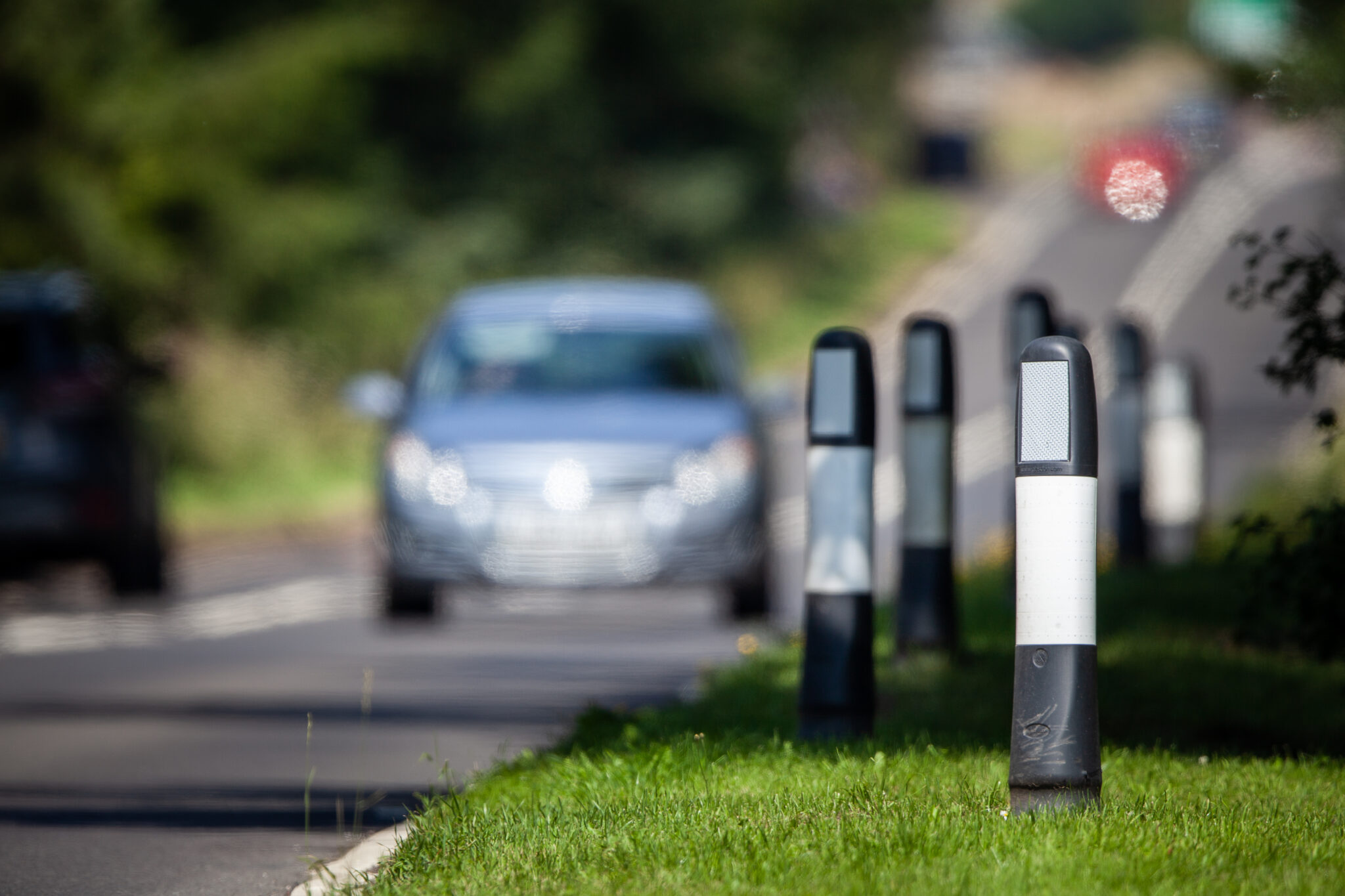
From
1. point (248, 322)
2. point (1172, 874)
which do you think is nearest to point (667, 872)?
point (1172, 874)

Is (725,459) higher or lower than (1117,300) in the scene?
lower

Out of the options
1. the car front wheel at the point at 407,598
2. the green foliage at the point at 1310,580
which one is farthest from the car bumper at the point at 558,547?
the green foliage at the point at 1310,580

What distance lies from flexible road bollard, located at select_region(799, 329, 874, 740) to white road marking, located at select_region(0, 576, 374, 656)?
5670 mm

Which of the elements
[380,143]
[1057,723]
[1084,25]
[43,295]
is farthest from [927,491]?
[1084,25]

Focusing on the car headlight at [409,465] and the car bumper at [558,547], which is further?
the car headlight at [409,465]

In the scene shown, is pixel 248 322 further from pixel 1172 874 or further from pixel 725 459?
pixel 1172 874

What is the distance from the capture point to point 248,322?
88.4ft

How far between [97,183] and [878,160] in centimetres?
3311

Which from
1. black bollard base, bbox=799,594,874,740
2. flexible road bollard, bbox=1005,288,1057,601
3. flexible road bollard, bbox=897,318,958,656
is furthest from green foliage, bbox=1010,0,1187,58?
black bollard base, bbox=799,594,874,740

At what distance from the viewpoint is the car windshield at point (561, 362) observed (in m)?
11.7

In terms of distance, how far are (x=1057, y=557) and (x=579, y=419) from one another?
20.5ft

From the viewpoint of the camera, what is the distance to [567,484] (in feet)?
35.3

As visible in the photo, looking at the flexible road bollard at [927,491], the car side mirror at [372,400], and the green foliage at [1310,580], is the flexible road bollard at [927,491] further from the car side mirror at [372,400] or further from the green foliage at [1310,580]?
the car side mirror at [372,400]

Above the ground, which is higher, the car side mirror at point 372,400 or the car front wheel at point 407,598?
the car side mirror at point 372,400
